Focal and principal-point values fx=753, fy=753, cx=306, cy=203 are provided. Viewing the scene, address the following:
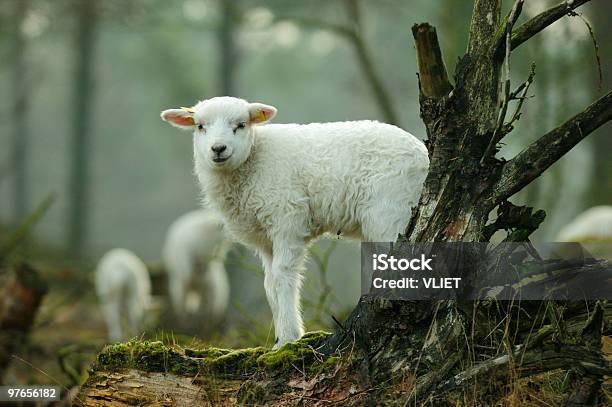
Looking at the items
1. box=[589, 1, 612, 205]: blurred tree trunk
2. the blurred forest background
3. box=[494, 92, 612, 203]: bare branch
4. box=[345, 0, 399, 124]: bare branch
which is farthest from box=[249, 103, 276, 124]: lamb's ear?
box=[589, 1, 612, 205]: blurred tree trunk

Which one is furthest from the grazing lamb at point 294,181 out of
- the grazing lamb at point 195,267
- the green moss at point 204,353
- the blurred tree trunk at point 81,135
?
the blurred tree trunk at point 81,135

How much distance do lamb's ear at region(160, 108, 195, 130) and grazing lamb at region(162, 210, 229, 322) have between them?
25.1ft

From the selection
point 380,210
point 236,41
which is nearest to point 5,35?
point 236,41

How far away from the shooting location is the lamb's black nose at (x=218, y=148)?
5793 millimetres

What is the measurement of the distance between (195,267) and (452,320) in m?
10.1

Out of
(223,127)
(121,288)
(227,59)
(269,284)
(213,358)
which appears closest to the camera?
(213,358)

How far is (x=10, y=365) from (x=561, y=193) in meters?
10.2

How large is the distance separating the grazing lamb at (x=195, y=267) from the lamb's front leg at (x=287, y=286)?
801 centimetres

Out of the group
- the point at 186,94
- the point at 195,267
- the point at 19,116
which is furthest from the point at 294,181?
the point at 186,94

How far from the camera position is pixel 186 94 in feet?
85.9

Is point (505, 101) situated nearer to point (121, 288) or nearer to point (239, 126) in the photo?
point (239, 126)

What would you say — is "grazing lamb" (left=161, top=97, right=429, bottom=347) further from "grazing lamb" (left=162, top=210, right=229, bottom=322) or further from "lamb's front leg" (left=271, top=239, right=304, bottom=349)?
"grazing lamb" (left=162, top=210, right=229, bottom=322)

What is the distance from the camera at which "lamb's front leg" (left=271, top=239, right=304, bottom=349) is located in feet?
18.9

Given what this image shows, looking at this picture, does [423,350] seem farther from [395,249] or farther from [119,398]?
[119,398]
